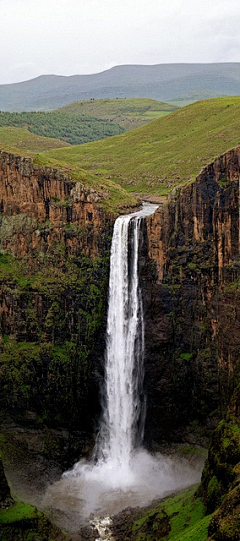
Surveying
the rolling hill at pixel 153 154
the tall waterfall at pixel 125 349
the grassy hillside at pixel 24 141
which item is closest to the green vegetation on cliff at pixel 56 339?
the tall waterfall at pixel 125 349

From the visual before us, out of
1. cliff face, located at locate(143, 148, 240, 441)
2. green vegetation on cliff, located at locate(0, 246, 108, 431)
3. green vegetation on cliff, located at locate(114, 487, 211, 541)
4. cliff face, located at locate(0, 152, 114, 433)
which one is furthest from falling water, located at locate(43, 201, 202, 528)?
green vegetation on cliff, located at locate(114, 487, 211, 541)

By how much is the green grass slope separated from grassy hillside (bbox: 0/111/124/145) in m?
35.4

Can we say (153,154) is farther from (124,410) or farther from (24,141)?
(124,410)

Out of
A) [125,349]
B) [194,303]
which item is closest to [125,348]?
[125,349]

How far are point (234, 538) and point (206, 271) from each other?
80.4 feet

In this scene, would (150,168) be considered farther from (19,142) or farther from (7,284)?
(19,142)

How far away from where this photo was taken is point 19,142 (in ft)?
373

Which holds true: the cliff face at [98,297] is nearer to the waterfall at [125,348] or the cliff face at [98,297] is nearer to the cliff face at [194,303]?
the cliff face at [194,303]

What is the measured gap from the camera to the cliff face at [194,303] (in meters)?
48.2

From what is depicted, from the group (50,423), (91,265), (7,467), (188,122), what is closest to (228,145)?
(188,122)

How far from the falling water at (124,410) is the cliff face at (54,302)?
50.4 inches

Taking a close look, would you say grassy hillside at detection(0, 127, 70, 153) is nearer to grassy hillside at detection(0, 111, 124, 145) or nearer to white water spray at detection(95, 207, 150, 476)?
grassy hillside at detection(0, 111, 124, 145)

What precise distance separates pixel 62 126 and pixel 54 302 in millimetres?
100751

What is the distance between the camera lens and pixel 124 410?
52.5 m
